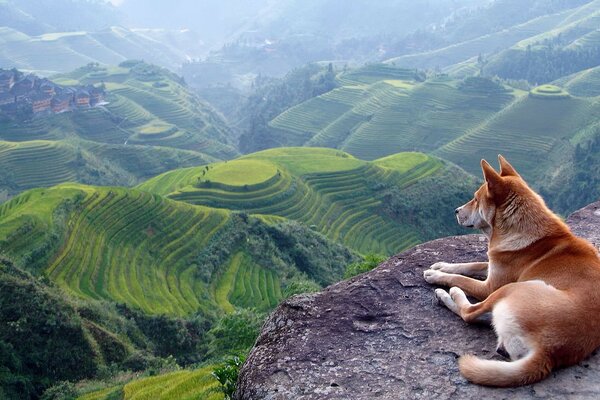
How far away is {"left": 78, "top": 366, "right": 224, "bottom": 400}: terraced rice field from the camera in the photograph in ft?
29.9

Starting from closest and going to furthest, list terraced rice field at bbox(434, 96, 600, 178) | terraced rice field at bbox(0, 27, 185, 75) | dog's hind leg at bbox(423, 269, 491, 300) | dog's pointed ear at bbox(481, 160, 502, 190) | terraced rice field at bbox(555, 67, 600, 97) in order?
dog's pointed ear at bbox(481, 160, 502, 190), dog's hind leg at bbox(423, 269, 491, 300), terraced rice field at bbox(434, 96, 600, 178), terraced rice field at bbox(555, 67, 600, 97), terraced rice field at bbox(0, 27, 185, 75)

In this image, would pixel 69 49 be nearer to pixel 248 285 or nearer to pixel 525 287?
pixel 248 285

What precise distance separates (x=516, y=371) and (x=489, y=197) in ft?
4.36

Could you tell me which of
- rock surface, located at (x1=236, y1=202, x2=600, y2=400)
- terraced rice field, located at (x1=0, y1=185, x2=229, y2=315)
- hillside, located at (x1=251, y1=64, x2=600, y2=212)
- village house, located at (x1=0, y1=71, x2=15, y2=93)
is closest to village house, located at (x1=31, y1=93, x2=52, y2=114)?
village house, located at (x1=0, y1=71, x2=15, y2=93)

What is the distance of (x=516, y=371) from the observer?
3.61m

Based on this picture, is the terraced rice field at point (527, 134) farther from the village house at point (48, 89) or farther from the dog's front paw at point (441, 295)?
the dog's front paw at point (441, 295)

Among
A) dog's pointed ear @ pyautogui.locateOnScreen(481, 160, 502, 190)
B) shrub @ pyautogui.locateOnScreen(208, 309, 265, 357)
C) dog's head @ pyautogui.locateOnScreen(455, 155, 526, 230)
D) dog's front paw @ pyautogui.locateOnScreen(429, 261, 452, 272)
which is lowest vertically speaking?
shrub @ pyautogui.locateOnScreen(208, 309, 265, 357)

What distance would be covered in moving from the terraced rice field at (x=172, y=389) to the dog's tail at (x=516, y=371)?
4542 millimetres

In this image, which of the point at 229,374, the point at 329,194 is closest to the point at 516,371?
the point at 229,374

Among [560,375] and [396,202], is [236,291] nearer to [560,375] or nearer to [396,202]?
[396,202]

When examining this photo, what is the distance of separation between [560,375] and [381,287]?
1.73 metres

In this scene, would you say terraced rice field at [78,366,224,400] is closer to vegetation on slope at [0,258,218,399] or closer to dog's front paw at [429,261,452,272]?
vegetation on slope at [0,258,218,399]

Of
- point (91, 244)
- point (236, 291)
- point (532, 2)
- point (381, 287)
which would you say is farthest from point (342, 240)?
point (532, 2)

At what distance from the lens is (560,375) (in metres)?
3.70
